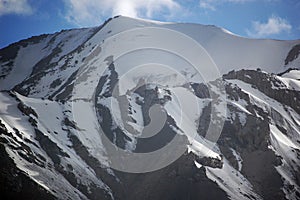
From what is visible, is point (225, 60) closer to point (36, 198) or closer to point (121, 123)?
point (121, 123)

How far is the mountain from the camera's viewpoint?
82.7m

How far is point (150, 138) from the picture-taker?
336 feet

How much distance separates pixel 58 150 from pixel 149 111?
99.3 ft

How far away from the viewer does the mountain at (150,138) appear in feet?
271

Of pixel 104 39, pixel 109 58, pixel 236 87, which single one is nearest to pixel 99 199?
pixel 236 87

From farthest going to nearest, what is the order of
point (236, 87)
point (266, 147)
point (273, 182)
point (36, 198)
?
point (236, 87), point (266, 147), point (273, 182), point (36, 198)

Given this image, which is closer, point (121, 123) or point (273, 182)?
point (273, 182)

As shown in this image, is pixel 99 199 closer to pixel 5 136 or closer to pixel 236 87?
pixel 5 136

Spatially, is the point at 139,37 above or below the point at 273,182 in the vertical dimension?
above

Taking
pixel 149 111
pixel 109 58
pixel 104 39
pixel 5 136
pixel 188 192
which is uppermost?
pixel 104 39

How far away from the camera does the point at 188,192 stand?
86750mm

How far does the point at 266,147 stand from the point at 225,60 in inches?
3800

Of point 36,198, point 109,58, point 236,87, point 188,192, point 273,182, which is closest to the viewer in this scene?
point 36,198

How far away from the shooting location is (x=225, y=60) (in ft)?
648
